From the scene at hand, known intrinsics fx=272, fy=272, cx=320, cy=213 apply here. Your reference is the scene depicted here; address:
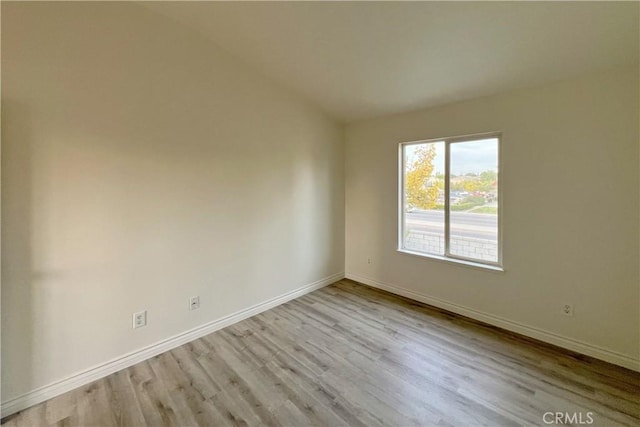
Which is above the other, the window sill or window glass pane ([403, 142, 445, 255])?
window glass pane ([403, 142, 445, 255])

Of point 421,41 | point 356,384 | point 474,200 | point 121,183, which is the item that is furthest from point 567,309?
point 121,183

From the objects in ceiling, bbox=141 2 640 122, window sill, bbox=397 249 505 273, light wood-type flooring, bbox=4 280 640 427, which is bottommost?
light wood-type flooring, bbox=4 280 640 427

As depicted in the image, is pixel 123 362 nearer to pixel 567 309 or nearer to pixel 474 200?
pixel 474 200

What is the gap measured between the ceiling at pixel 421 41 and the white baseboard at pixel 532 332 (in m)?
2.29

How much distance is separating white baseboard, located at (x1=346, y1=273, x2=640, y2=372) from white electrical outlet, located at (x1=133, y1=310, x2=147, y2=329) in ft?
9.40

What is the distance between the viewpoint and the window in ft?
9.43

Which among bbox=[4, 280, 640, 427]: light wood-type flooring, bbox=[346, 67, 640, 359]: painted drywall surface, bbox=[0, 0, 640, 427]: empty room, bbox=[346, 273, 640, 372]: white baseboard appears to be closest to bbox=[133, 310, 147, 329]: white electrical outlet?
bbox=[0, 0, 640, 427]: empty room

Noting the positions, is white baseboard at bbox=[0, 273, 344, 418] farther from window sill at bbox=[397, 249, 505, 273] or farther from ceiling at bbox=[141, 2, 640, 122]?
ceiling at bbox=[141, 2, 640, 122]

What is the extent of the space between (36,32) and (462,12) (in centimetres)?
289

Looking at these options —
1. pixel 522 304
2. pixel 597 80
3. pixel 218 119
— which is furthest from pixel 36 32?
pixel 522 304

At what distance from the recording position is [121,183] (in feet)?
7.23

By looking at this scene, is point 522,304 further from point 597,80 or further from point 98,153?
point 98,153

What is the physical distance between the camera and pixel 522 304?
2.66 meters

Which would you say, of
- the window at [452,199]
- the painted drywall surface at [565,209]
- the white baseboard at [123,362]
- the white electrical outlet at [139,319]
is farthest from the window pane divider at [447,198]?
the white electrical outlet at [139,319]
